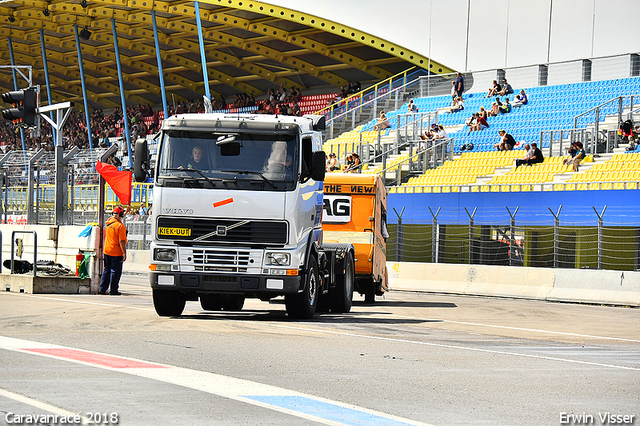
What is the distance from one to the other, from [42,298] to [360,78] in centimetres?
3991

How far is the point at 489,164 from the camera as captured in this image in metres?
33.3

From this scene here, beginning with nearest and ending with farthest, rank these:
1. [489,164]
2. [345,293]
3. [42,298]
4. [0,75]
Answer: [345,293]
[42,298]
[489,164]
[0,75]

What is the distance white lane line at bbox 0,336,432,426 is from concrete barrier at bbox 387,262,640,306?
14.7 metres

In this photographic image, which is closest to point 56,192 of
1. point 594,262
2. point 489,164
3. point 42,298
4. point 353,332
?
point 42,298

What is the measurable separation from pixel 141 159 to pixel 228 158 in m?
1.39

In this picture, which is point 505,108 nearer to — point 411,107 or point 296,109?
point 411,107

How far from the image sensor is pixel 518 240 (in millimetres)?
24484

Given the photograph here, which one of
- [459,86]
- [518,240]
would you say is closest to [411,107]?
[459,86]

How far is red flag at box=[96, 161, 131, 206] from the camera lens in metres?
21.9

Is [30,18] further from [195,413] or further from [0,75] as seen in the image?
[195,413]

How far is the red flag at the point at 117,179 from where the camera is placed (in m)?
21.9

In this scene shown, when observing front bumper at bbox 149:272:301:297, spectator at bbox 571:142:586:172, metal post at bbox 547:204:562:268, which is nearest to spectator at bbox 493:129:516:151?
spectator at bbox 571:142:586:172

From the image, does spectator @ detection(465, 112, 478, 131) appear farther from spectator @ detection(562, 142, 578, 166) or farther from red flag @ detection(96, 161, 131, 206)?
red flag @ detection(96, 161, 131, 206)

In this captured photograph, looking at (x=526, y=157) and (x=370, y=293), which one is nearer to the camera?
(x=370, y=293)
